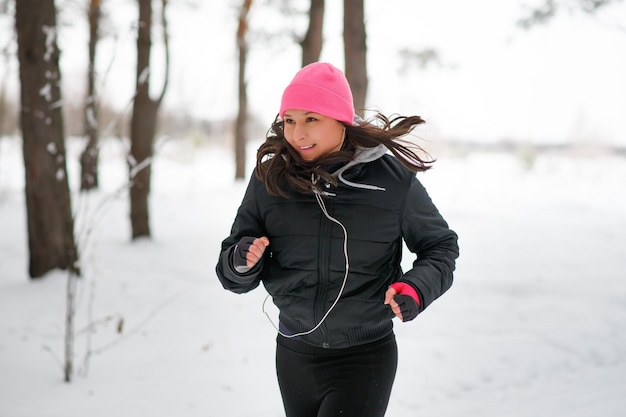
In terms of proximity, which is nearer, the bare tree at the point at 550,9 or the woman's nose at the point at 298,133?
the woman's nose at the point at 298,133

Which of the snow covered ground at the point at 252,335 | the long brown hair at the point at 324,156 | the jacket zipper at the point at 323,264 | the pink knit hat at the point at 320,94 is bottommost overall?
the snow covered ground at the point at 252,335

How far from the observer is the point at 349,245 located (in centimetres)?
160

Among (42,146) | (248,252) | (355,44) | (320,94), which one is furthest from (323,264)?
(42,146)

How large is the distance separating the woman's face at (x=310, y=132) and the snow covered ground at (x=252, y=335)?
1698mm

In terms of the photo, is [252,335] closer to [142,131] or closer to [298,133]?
[298,133]

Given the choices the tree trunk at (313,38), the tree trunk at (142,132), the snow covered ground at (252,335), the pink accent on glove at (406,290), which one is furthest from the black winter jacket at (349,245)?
the tree trunk at (313,38)

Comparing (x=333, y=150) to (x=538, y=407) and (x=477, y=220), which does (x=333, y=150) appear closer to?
(x=538, y=407)

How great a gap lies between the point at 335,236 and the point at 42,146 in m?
4.10

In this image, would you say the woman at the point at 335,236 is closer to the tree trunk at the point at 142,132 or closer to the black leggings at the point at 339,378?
the black leggings at the point at 339,378

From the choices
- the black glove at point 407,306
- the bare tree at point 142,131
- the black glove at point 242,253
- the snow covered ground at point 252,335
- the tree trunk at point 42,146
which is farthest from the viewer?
the bare tree at point 142,131

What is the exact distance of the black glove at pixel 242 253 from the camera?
1.51 m

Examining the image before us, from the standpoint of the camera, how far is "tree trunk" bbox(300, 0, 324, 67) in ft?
23.7

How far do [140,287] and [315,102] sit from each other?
4.18 m

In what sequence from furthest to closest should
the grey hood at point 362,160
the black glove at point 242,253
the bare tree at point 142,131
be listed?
the bare tree at point 142,131 → the grey hood at point 362,160 → the black glove at point 242,253
